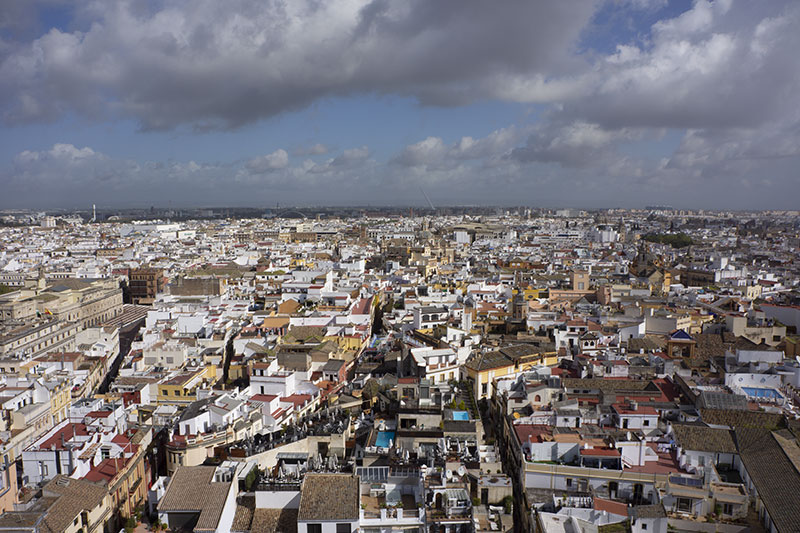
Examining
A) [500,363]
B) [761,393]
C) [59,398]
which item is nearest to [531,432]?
[500,363]

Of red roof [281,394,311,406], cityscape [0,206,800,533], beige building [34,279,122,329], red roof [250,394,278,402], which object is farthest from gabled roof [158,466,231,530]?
beige building [34,279,122,329]

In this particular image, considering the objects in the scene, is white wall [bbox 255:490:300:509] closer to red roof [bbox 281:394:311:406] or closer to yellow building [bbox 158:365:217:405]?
red roof [bbox 281:394:311:406]

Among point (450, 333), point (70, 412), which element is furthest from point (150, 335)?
point (450, 333)

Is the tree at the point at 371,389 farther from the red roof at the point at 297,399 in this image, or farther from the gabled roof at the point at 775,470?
the gabled roof at the point at 775,470

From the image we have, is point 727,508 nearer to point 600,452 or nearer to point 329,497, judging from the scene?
point 600,452

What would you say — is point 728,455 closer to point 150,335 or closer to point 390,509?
point 390,509

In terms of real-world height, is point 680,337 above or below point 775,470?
above

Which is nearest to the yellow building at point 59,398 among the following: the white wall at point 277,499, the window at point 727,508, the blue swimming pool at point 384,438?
the white wall at point 277,499
